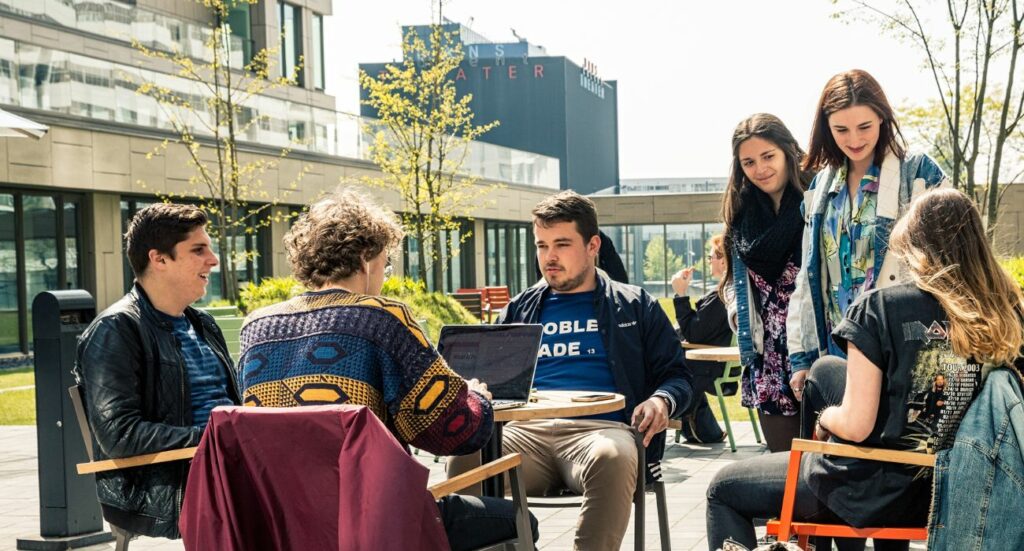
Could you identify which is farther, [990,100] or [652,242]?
[652,242]

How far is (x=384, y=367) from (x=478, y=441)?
0.37m

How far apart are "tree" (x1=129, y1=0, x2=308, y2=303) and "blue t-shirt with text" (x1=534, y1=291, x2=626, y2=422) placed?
53.4 ft

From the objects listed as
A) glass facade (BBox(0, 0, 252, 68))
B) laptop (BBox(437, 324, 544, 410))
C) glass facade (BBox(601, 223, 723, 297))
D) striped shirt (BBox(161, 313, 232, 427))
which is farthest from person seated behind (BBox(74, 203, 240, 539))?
→ glass facade (BBox(601, 223, 723, 297))

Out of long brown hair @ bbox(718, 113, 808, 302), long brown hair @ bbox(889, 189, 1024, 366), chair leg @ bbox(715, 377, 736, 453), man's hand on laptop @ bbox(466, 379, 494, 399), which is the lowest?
chair leg @ bbox(715, 377, 736, 453)

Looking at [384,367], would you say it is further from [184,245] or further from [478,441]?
[184,245]

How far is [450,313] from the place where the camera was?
21.3 meters

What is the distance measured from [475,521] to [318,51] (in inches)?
1368

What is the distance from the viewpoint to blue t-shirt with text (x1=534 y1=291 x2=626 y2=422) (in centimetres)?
458

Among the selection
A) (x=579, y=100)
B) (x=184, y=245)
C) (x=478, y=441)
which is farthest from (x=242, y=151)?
(x=579, y=100)

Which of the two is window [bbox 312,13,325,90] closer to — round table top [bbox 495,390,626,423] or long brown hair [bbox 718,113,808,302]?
long brown hair [bbox 718,113,808,302]

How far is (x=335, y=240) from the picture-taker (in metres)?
3.24

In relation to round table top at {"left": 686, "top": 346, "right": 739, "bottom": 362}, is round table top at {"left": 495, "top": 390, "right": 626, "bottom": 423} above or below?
above

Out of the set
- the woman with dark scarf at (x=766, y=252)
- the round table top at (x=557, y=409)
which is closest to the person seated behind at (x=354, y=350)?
the round table top at (x=557, y=409)

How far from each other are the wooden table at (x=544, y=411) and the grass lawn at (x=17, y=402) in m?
7.41
